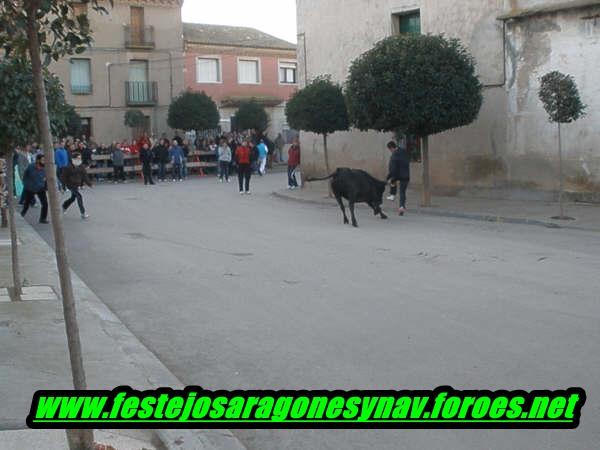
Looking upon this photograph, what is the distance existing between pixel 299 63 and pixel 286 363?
2247 cm

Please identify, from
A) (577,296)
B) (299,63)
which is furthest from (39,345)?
(299,63)

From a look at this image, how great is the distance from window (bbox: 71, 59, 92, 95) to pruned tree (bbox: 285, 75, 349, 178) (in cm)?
2470

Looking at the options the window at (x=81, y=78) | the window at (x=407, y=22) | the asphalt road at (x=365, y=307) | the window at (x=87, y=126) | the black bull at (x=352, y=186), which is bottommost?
the asphalt road at (x=365, y=307)

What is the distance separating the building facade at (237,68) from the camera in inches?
1957

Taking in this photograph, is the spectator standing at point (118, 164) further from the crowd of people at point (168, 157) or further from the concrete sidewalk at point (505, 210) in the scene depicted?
the concrete sidewalk at point (505, 210)

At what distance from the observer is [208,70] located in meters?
50.2

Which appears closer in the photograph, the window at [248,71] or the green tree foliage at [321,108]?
the green tree foliage at [321,108]

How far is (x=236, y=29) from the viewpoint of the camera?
5422 cm

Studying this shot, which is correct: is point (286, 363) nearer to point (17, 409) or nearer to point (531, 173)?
point (17, 409)

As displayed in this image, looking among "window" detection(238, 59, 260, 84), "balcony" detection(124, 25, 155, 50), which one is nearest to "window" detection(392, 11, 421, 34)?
"balcony" detection(124, 25, 155, 50)

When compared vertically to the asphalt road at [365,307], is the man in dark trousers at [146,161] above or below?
above

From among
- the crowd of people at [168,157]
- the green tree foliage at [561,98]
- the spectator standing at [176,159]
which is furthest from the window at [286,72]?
the green tree foliage at [561,98]

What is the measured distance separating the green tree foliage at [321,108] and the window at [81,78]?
972 inches

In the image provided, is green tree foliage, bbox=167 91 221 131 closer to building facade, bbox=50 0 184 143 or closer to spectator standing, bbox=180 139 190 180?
building facade, bbox=50 0 184 143
